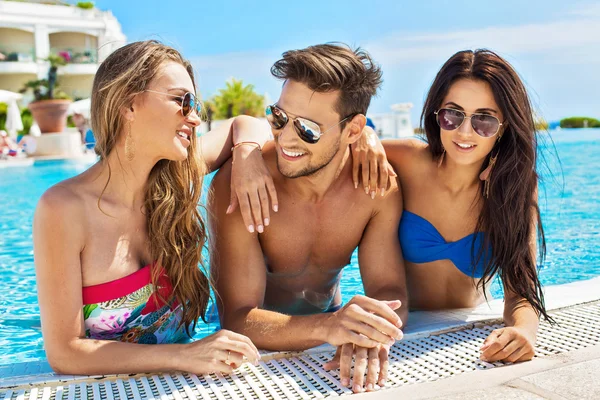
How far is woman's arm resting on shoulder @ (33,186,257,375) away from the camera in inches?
93.0

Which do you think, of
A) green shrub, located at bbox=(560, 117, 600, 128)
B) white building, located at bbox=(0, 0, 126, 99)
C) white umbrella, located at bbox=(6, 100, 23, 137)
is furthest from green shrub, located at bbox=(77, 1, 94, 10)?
green shrub, located at bbox=(560, 117, 600, 128)

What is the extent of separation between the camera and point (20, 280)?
611cm

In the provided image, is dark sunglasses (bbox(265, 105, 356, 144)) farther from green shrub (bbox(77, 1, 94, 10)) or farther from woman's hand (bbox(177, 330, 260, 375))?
green shrub (bbox(77, 1, 94, 10))

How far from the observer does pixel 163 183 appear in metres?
2.86

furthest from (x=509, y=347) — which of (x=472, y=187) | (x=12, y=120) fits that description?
(x=12, y=120)

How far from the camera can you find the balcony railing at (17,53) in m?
36.2

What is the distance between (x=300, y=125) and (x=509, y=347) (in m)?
1.35

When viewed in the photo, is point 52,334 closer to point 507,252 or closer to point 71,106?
point 507,252

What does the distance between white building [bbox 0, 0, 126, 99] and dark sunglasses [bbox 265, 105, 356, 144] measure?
3510 cm

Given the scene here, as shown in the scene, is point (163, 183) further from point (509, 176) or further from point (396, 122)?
point (396, 122)

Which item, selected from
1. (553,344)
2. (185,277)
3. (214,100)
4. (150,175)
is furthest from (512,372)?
(214,100)

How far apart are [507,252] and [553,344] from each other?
57cm

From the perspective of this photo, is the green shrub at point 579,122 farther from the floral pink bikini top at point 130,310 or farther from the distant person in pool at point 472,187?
the floral pink bikini top at point 130,310

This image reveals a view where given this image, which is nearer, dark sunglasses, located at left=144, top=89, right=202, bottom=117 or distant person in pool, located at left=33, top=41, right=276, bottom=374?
distant person in pool, located at left=33, top=41, right=276, bottom=374
